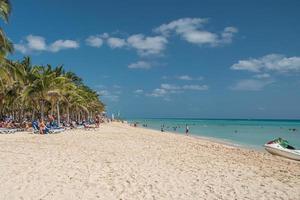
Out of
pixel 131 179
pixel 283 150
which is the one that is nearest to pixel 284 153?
pixel 283 150

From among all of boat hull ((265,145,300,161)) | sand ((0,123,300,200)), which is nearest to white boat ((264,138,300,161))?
boat hull ((265,145,300,161))

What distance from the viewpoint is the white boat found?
19047mm

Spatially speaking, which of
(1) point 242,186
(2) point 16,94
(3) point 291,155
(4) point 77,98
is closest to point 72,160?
(1) point 242,186

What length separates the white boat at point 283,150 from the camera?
750 inches

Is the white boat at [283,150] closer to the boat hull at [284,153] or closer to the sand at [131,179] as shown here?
the boat hull at [284,153]

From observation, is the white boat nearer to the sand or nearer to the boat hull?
the boat hull

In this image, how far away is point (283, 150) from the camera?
19891 mm

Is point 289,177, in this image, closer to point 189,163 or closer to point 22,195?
point 189,163

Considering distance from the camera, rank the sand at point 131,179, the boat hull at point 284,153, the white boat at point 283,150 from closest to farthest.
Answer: the sand at point 131,179 → the boat hull at point 284,153 → the white boat at point 283,150

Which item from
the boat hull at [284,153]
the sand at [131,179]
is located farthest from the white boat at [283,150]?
the sand at [131,179]

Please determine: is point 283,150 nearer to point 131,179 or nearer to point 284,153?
point 284,153

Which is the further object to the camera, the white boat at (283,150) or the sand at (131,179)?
the white boat at (283,150)

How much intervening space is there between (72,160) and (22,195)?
15.4ft

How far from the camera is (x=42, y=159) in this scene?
11695 mm
